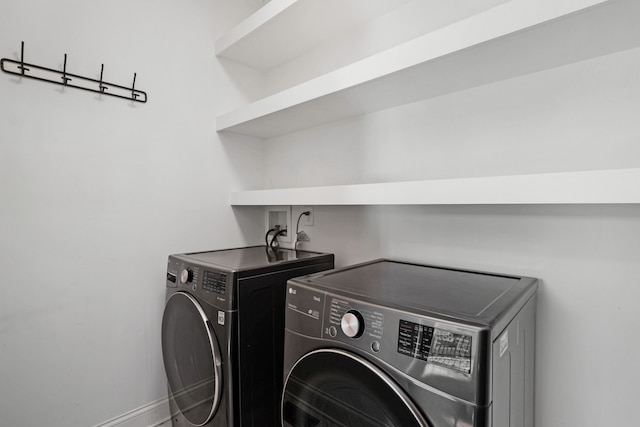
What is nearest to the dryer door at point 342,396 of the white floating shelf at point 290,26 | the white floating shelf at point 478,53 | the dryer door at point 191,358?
the dryer door at point 191,358

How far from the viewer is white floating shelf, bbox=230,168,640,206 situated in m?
0.73

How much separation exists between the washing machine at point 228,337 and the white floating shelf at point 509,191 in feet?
1.48

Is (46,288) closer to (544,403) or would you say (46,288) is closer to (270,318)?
(270,318)

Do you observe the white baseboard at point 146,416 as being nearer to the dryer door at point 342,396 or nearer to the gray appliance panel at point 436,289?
the dryer door at point 342,396

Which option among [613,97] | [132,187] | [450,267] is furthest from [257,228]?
[613,97]

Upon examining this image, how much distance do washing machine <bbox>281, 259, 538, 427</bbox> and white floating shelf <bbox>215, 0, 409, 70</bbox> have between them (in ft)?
3.96

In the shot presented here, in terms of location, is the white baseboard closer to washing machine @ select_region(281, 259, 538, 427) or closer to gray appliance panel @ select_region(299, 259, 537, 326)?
washing machine @ select_region(281, 259, 538, 427)

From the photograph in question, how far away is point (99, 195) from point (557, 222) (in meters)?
1.85

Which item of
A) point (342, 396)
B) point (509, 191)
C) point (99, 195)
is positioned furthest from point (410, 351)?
point (99, 195)

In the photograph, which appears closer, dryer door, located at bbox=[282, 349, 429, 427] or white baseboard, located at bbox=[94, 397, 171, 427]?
dryer door, located at bbox=[282, 349, 429, 427]

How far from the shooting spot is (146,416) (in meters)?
1.60

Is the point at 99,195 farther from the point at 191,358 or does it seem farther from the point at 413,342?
the point at 413,342

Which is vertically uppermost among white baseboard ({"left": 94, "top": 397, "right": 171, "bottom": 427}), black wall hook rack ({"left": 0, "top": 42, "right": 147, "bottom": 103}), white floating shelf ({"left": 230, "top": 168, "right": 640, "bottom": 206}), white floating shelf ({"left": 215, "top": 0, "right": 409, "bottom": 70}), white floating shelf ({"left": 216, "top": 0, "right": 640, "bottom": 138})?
white floating shelf ({"left": 215, "top": 0, "right": 409, "bottom": 70})

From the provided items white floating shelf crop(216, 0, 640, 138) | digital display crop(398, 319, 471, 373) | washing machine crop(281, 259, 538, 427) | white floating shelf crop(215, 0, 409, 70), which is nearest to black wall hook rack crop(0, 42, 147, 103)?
white floating shelf crop(215, 0, 409, 70)
